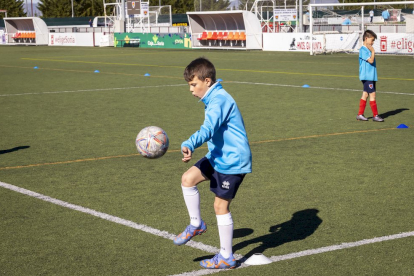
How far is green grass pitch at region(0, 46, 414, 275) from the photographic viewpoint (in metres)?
5.49

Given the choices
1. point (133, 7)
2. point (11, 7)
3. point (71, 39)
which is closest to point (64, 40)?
point (71, 39)

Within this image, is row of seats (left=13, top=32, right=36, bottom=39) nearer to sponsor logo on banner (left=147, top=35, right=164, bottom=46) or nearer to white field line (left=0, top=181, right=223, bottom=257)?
sponsor logo on banner (left=147, top=35, right=164, bottom=46)

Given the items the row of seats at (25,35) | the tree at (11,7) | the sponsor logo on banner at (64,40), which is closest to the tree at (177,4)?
the tree at (11,7)

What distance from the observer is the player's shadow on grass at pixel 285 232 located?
18.9ft

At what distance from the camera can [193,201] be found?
5.43 meters

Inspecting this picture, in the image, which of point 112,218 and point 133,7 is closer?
point 112,218

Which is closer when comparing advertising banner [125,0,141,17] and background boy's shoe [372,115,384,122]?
background boy's shoe [372,115,384,122]

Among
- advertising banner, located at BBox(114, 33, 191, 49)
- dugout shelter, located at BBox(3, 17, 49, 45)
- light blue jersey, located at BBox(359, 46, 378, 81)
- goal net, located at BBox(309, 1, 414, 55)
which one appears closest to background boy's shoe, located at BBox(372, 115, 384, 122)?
light blue jersey, located at BBox(359, 46, 378, 81)

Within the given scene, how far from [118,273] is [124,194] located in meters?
2.54

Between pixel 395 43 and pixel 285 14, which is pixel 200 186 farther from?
pixel 285 14

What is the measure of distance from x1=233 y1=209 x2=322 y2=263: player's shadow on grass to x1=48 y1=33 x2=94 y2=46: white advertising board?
52277mm

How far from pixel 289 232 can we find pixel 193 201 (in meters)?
1.16

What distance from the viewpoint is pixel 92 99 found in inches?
701

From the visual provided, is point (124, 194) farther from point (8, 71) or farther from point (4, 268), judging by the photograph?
point (8, 71)
